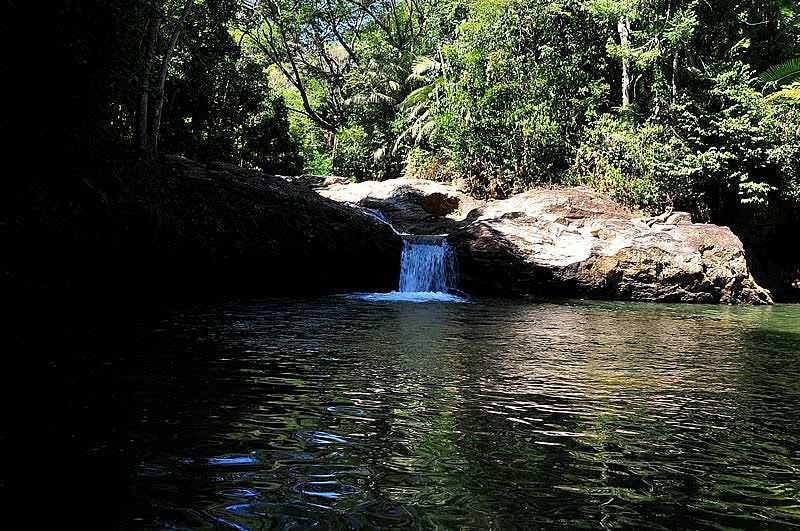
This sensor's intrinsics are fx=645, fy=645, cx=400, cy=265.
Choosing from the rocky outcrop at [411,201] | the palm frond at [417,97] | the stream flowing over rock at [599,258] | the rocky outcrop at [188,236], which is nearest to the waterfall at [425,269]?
the rocky outcrop at [188,236]

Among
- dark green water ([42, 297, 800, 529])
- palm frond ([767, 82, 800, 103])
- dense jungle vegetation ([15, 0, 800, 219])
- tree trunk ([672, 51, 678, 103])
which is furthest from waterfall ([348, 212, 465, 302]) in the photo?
palm frond ([767, 82, 800, 103])

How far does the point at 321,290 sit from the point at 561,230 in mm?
6192

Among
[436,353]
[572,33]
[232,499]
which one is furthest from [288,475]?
[572,33]

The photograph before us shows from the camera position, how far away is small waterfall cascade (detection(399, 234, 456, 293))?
15.8 m

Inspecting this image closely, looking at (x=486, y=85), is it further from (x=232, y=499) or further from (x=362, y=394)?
(x=232, y=499)

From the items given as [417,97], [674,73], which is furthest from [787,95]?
[417,97]

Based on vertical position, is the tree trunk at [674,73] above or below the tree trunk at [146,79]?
above

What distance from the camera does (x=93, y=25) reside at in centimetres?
865

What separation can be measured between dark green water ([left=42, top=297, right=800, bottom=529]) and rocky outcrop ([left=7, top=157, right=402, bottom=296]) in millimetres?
2296

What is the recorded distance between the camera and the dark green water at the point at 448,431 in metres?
2.84

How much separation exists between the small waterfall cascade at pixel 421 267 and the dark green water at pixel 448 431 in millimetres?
7477

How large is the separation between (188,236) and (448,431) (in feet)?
32.0

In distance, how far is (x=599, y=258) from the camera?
51.2 ft

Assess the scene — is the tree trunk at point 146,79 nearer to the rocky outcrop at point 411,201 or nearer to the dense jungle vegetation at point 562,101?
the dense jungle vegetation at point 562,101
